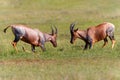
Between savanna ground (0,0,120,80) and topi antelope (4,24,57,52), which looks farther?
topi antelope (4,24,57,52)

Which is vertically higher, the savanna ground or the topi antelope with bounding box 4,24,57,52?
the topi antelope with bounding box 4,24,57,52

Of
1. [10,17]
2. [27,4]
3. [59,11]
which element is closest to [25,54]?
[10,17]

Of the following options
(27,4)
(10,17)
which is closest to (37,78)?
(10,17)

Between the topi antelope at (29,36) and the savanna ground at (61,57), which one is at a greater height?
the topi antelope at (29,36)

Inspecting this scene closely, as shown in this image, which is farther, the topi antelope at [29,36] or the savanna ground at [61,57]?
the topi antelope at [29,36]

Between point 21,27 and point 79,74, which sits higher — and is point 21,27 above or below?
above

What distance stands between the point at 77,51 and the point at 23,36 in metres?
3.07

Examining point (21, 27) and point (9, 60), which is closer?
point (9, 60)

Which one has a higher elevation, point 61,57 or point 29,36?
point 29,36

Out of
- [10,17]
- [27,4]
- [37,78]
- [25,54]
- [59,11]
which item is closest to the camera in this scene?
[37,78]

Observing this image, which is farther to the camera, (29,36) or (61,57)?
(29,36)

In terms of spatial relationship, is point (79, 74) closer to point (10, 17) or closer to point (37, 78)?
point (37, 78)

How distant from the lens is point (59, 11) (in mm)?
47562

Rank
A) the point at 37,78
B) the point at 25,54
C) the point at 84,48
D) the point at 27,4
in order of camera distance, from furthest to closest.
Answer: the point at 27,4 < the point at 84,48 < the point at 25,54 < the point at 37,78
